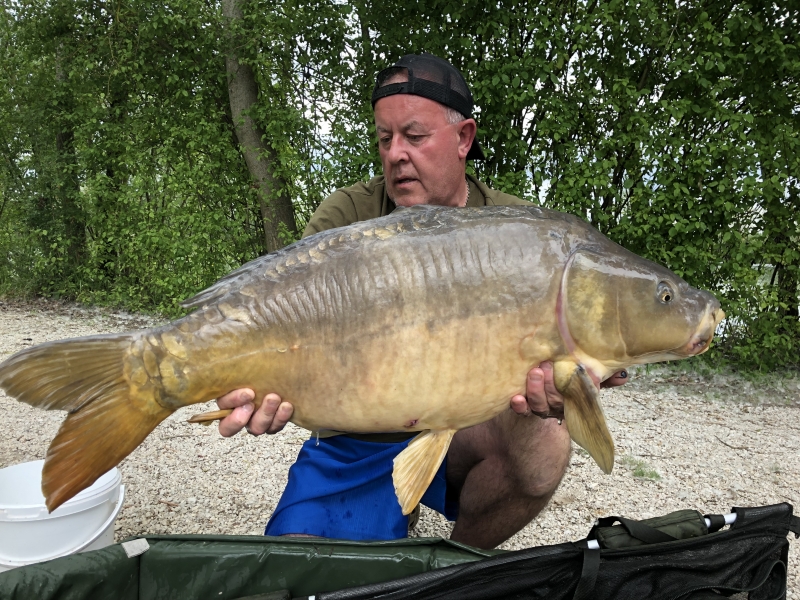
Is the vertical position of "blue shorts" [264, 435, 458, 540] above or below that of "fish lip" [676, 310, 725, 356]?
below

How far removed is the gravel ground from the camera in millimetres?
2031

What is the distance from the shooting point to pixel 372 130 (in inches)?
145

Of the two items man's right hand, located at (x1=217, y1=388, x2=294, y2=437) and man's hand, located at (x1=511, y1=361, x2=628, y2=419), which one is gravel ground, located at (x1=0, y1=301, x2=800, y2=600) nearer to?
man's hand, located at (x1=511, y1=361, x2=628, y2=419)

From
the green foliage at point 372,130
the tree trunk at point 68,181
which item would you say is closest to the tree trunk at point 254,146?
the green foliage at point 372,130

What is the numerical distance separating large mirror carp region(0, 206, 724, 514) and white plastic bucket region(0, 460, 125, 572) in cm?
64

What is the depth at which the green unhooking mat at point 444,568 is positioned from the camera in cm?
107

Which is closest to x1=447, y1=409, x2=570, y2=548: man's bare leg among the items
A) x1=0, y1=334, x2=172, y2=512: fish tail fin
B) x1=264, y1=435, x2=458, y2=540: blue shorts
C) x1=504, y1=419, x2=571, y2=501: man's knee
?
x1=504, y1=419, x2=571, y2=501: man's knee

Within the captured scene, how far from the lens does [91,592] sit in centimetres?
115

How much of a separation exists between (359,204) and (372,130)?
2025mm

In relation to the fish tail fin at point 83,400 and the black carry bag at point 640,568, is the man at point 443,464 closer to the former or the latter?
the black carry bag at point 640,568

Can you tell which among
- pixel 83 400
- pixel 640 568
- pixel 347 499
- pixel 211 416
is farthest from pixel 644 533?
pixel 83 400

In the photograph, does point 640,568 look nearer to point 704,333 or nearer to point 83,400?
point 704,333

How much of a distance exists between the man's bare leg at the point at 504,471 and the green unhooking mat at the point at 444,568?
320 mm

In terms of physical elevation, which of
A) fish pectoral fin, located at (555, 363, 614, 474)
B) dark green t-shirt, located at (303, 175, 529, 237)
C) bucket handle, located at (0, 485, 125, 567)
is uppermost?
dark green t-shirt, located at (303, 175, 529, 237)
